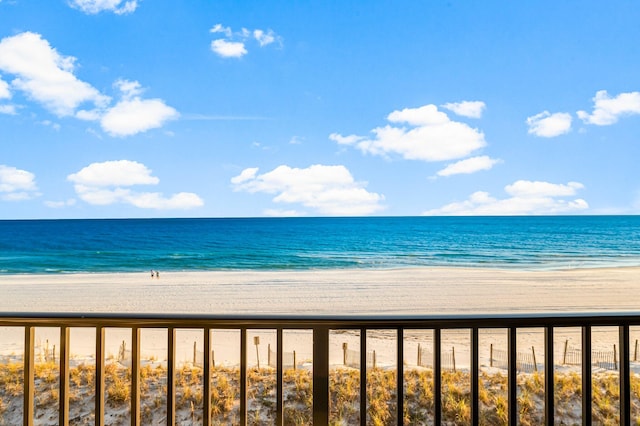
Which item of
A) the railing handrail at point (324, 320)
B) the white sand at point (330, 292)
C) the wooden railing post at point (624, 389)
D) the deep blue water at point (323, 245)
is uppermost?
the railing handrail at point (324, 320)

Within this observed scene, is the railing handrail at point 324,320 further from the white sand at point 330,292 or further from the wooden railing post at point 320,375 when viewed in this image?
the white sand at point 330,292

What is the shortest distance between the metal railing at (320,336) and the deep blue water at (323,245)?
51.9 feet

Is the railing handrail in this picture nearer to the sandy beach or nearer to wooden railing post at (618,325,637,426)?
wooden railing post at (618,325,637,426)

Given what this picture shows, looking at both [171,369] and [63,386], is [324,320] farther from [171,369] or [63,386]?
[63,386]

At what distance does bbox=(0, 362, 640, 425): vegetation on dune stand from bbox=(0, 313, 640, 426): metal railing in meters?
0.91

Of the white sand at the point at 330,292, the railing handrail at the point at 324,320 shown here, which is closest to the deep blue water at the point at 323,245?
the white sand at the point at 330,292

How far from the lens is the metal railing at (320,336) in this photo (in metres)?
1.25

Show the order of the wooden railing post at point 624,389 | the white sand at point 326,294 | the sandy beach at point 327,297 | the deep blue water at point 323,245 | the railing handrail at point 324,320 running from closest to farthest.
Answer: the railing handrail at point 324,320
the wooden railing post at point 624,389
the sandy beach at point 327,297
the white sand at point 326,294
the deep blue water at point 323,245

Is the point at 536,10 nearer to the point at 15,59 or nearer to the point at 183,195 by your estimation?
the point at 15,59

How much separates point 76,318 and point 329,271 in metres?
14.9

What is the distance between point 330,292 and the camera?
38.9 feet

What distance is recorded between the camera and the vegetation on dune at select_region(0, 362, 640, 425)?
7.87ft

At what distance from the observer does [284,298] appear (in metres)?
10.9

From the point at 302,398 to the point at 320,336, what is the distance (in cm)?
149
